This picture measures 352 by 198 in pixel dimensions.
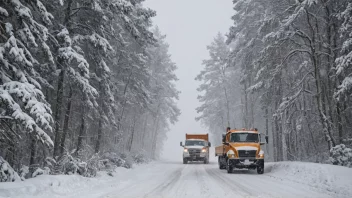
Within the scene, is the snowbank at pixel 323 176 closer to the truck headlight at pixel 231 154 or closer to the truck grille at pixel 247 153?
the truck grille at pixel 247 153

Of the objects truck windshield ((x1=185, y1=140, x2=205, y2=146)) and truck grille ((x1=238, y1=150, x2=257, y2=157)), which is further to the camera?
truck windshield ((x1=185, y1=140, x2=205, y2=146))

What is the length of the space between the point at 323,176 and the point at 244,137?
671 centimetres

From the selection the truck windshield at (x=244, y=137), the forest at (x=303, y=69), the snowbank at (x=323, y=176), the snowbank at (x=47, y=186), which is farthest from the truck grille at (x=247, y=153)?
the snowbank at (x=47, y=186)

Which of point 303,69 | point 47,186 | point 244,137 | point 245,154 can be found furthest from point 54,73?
point 303,69

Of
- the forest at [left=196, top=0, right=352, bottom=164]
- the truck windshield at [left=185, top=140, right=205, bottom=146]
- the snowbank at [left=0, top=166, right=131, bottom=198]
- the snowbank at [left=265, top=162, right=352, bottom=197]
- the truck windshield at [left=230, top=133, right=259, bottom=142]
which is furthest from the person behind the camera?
the truck windshield at [left=185, top=140, right=205, bottom=146]

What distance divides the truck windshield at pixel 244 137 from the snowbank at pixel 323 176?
3020 mm

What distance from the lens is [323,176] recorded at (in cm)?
1095

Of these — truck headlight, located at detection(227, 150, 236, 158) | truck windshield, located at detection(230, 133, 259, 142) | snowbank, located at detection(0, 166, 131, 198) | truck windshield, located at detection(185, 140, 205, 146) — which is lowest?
snowbank, located at detection(0, 166, 131, 198)

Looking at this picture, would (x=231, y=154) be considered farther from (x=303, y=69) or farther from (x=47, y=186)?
(x=47, y=186)

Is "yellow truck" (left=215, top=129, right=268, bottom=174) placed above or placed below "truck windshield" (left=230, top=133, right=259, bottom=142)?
below

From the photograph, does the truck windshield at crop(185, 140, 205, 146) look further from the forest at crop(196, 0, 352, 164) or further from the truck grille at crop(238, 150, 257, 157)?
the truck grille at crop(238, 150, 257, 157)

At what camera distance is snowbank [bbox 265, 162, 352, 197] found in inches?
376

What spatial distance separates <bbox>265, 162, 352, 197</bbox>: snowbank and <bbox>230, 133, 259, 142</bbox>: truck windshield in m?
3.02

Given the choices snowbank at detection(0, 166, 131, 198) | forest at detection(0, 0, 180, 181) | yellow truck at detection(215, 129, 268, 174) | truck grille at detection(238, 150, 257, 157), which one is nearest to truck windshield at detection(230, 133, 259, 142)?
yellow truck at detection(215, 129, 268, 174)
